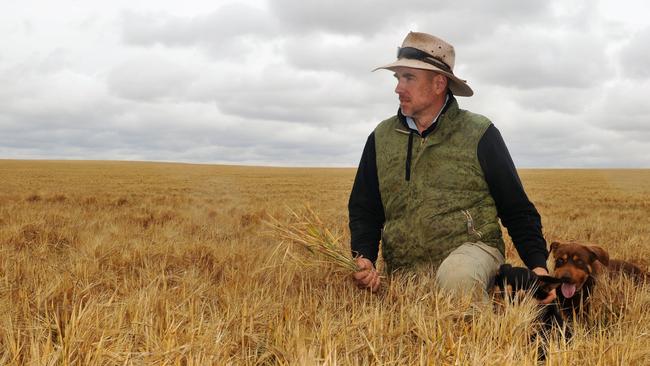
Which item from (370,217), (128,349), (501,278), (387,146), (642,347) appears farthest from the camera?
(370,217)

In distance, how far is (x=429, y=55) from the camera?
12.9 ft

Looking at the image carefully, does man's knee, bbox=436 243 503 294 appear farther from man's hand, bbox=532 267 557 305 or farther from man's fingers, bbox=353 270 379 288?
man's fingers, bbox=353 270 379 288

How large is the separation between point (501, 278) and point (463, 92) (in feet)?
4.82

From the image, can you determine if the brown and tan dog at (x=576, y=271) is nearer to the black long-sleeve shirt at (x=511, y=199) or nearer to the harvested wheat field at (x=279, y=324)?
the harvested wheat field at (x=279, y=324)

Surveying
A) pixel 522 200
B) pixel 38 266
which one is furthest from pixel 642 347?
pixel 38 266

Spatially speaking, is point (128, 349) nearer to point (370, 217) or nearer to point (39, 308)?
point (39, 308)

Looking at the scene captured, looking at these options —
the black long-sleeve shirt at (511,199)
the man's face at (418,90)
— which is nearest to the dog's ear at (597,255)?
the black long-sleeve shirt at (511,199)

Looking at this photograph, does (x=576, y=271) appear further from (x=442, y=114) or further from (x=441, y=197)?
(x=442, y=114)

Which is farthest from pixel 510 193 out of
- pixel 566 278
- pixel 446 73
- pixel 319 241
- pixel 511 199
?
pixel 319 241

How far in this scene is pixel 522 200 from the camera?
12.5ft

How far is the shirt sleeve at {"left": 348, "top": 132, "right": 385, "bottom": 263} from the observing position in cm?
435

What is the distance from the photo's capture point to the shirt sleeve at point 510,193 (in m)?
3.79

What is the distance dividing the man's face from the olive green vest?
0.13 m

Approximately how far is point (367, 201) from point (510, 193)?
1112 mm
